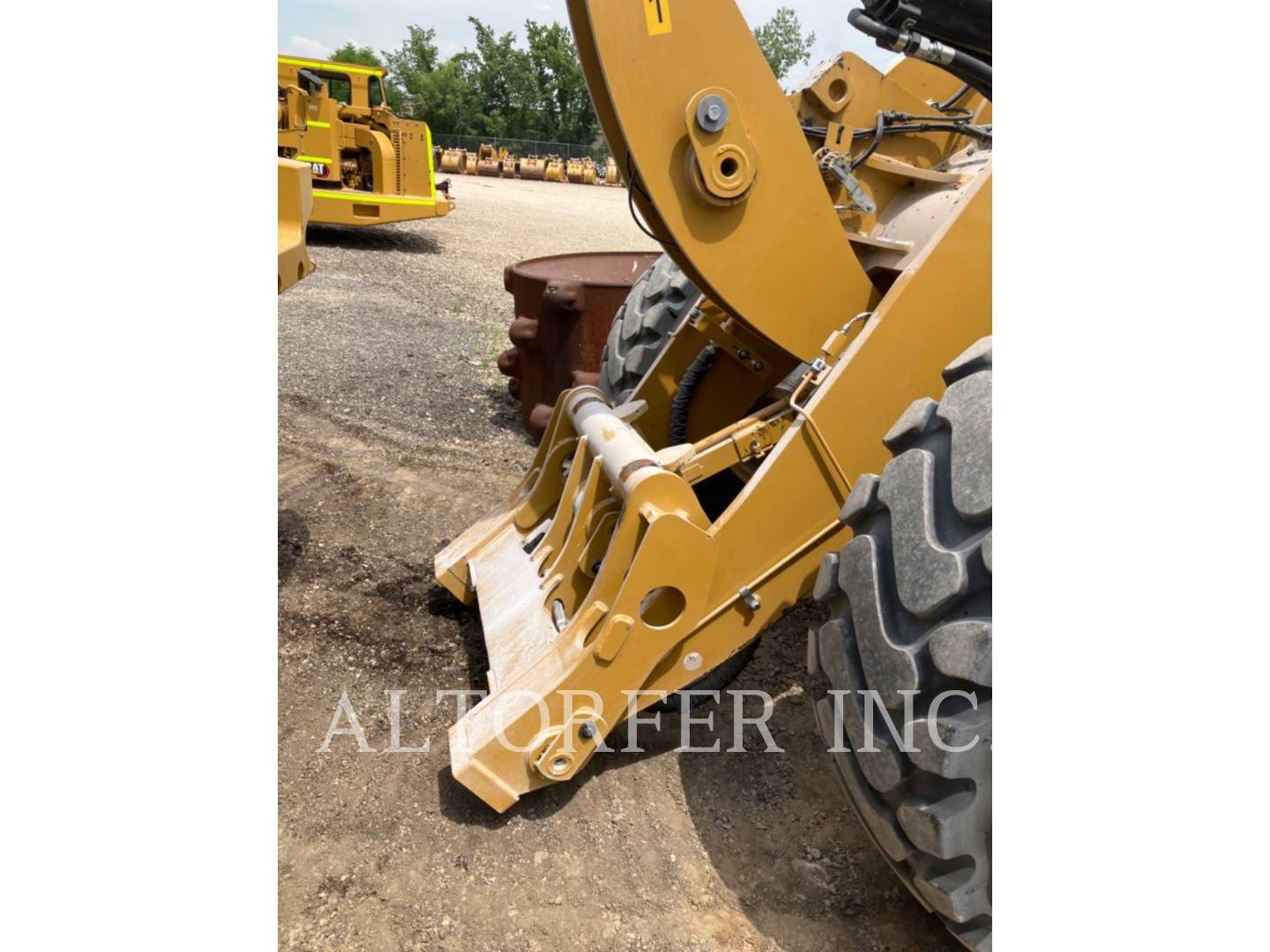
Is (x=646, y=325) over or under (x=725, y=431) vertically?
under

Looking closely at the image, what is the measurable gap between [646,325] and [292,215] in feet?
4.43

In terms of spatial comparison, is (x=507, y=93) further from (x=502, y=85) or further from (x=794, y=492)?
(x=794, y=492)

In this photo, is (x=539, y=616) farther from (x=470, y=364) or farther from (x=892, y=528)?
(x=470, y=364)

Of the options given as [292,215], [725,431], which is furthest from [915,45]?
[292,215]

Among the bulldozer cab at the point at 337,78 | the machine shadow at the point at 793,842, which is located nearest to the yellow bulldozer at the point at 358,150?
the bulldozer cab at the point at 337,78

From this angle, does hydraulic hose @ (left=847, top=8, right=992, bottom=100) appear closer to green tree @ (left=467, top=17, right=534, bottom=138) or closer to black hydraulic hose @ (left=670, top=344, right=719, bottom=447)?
black hydraulic hose @ (left=670, top=344, right=719, bottom=447)

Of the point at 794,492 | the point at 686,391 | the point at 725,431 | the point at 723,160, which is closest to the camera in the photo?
the point at 723,160

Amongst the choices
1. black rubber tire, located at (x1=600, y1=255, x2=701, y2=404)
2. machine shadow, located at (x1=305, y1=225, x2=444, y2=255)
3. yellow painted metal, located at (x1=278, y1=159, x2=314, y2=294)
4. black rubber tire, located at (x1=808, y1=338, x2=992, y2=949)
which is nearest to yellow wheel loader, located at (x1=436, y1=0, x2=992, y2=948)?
black rubber tire, located at (x1=808, y1=338, x2=992, y2=949)

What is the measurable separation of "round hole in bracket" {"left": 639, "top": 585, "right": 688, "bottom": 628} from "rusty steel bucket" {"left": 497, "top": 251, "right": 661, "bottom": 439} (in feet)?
6.57

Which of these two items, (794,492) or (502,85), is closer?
(794,492)

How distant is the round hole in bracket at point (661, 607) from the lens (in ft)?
7.53

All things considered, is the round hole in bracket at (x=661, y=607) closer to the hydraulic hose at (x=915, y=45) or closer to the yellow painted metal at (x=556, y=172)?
the hydraulic hose at (x=915, y=45)

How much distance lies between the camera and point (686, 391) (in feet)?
10.4

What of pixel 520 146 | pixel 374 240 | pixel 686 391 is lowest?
pixel 520 146
